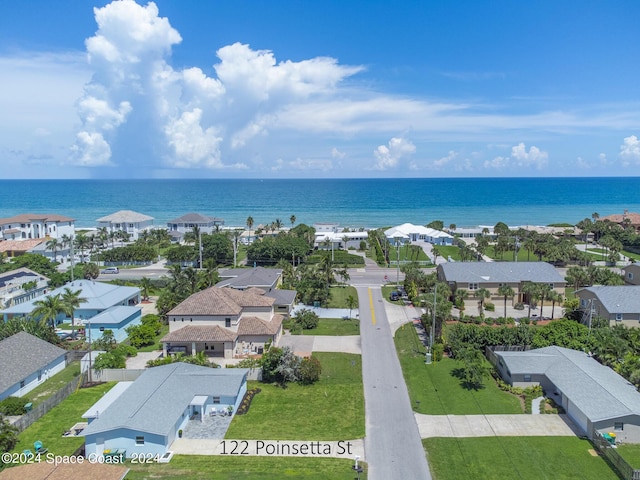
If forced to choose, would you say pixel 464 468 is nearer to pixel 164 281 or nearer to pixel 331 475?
pixel 331 475

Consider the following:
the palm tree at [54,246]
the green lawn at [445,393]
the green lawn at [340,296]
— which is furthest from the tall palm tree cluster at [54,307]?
the palm tree at [54,246]

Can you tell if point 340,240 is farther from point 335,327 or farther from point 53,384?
point 53,384

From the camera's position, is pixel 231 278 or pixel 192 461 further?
pixel 231 278

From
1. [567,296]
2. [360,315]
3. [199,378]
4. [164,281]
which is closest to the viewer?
[199,378]

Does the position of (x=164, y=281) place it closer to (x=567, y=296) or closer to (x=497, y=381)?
(x=497, y=381)

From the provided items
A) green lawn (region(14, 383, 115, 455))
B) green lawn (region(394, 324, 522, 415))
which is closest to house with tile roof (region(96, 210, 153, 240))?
green lawn (region(14, 383, 115, 455))

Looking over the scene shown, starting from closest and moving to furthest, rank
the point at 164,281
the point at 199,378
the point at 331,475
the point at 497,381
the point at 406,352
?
the point at 331,475 → the point at 199,378 → the point at 497,381 → the point at 406,352 → the point at 164,281

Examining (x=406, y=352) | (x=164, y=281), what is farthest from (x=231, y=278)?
(x=406, y=352)

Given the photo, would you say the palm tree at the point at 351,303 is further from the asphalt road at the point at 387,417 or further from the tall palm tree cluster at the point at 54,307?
the tall palm tree cluster at the point at 54,307
